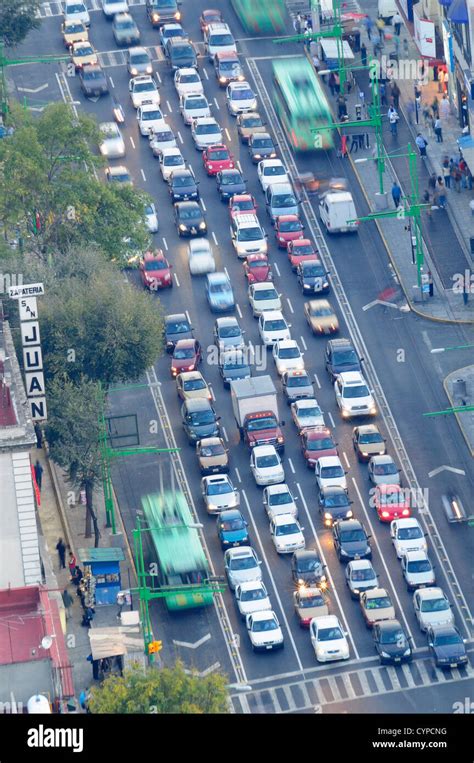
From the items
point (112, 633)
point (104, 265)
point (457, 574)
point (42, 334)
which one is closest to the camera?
point (112, 633)

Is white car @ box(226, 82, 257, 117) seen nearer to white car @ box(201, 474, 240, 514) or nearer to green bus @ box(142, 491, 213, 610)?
white car @ box(201, 474, 240, 514)

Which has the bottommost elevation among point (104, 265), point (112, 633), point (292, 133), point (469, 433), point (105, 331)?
point (112, 633)

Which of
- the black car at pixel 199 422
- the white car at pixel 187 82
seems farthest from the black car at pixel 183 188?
the black car at pixel 199 422

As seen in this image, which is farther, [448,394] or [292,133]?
[292,133]

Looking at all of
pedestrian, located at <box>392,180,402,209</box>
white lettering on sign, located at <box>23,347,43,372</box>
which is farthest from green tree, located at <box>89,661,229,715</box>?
pedestrian, located at <box>392,180,402,209</box>

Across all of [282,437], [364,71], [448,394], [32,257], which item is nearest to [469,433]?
[448,394]

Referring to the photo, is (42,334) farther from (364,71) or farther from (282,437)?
(364,71)

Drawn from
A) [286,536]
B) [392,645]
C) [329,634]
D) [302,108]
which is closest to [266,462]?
[286,536]
